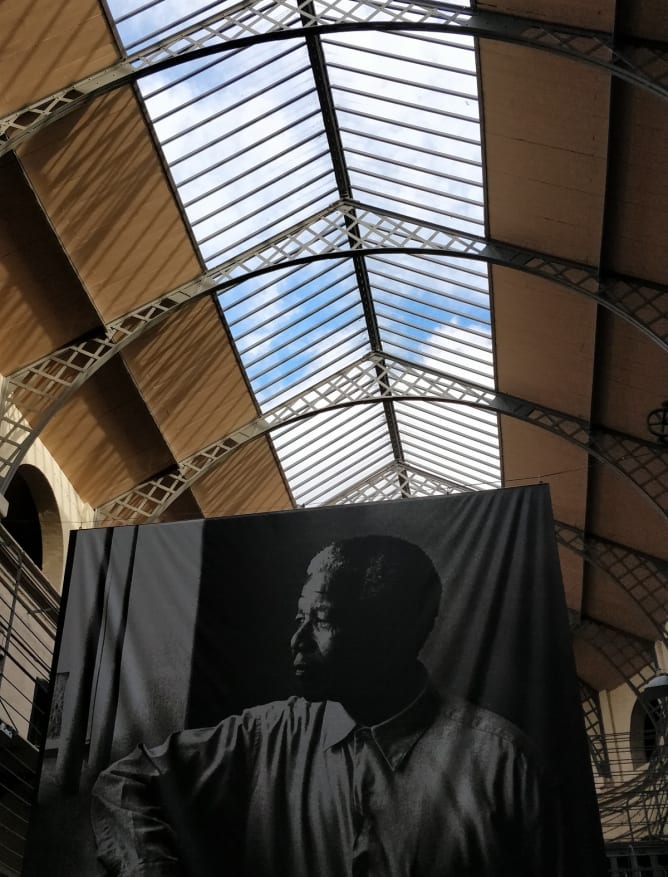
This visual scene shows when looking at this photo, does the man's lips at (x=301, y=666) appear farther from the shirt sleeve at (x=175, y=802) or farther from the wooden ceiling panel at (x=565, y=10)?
the wooden ceiling panel at (x=565, y=10)

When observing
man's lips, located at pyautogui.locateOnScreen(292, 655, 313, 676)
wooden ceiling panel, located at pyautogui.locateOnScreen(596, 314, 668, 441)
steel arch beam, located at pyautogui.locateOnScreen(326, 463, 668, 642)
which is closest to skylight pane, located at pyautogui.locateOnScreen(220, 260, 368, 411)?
steel arch beam, located at pyautogui.locateOnScreen(326, 463, 668, 642)

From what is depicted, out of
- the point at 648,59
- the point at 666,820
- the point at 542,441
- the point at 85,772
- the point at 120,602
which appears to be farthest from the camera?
the point at 542,441

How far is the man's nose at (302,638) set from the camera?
9.34 meters

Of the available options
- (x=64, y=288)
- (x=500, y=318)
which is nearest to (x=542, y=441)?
(x=500, y=318)

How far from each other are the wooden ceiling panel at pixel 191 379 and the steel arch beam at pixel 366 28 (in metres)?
4.74

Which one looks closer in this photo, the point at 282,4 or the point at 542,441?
the point at 282,4

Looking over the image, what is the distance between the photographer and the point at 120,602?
987cm

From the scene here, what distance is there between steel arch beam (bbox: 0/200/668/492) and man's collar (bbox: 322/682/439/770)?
22.7 feet

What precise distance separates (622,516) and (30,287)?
1311cm

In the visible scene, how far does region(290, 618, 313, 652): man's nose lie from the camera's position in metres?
9.34

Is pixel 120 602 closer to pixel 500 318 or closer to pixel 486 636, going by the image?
pixel 486 636

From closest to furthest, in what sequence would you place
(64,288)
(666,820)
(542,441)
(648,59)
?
(648,59) < (64,288) < (666,820) < (542,441)

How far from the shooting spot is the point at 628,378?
17047 mm

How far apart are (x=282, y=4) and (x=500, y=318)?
23.1ft
